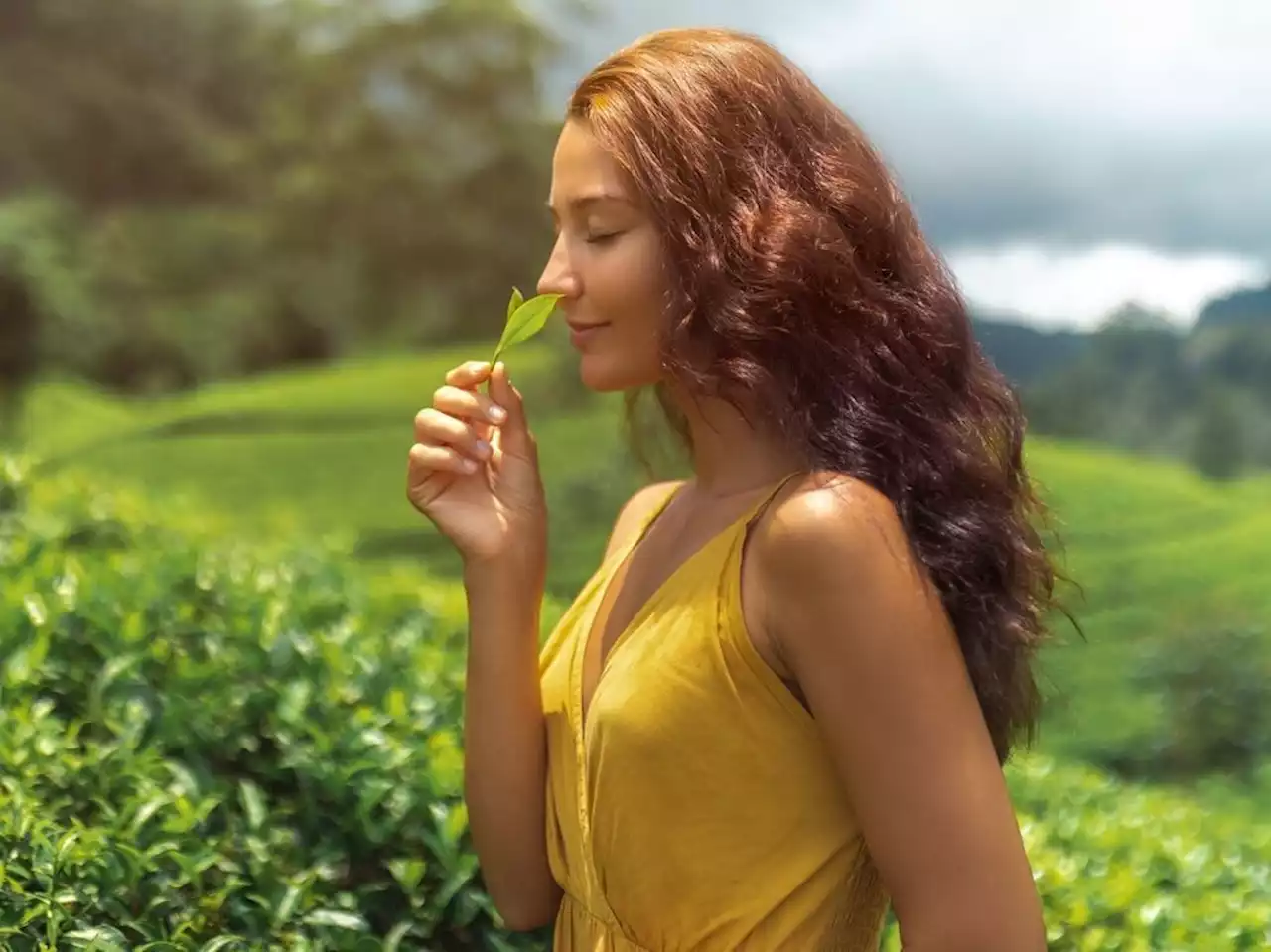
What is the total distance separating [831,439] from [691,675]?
0.67ft

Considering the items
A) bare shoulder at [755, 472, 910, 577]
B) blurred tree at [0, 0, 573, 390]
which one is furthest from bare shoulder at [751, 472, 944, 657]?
blurred tree at [0, 0, 573, 390]

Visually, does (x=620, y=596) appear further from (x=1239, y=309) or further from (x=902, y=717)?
(x=1239, y=309)

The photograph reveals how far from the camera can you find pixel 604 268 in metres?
1.06

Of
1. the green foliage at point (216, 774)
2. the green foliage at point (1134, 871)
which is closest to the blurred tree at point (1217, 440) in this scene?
the green foliage at point (1134, 871)

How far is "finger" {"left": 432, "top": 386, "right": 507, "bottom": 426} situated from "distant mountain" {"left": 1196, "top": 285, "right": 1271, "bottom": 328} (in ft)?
8.14

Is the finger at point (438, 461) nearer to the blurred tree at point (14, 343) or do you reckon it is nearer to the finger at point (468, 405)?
the finger at point (468, 405)

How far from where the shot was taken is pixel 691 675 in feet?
3.21

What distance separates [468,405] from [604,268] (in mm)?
198

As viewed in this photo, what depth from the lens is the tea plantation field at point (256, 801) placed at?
4.17 feet

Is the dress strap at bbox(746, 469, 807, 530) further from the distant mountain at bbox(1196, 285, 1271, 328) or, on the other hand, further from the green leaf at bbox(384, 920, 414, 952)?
the distant mountain at bbox(1196, 285, 1271, 328)

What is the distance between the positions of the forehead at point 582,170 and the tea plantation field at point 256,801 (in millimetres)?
699

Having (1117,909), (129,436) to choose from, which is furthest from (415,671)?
(129,436)

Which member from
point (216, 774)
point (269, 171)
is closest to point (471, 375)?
point (216, 774)

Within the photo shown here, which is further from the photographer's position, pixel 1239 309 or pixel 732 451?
pixel 1239 309
